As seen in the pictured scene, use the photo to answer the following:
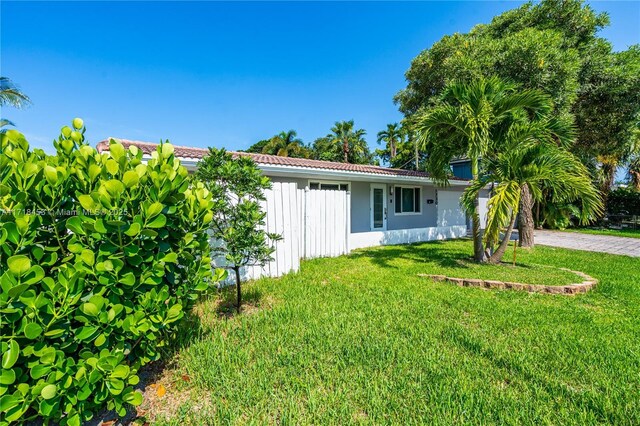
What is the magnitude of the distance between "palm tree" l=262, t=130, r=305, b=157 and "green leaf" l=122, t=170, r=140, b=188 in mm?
30049

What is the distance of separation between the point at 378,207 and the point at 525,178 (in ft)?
19.9

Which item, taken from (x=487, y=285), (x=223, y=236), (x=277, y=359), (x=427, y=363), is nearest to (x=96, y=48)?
(x=223, y=236)

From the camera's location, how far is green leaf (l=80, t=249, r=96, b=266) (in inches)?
71.3

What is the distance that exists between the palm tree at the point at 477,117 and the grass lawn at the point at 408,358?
3701 mm

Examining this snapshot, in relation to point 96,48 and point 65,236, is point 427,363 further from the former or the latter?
point 96,48

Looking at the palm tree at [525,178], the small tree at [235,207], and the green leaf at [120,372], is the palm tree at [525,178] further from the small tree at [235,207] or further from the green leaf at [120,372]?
the green leaf at [120,372]

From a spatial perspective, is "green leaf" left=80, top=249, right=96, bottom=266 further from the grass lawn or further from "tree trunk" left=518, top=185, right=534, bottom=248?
"tree trunk" left=518, top=185, right=534, bottom=248

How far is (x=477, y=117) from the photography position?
22.7 ft

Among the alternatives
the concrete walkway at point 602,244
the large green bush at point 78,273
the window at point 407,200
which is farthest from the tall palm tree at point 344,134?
the large green bush at point 78,273

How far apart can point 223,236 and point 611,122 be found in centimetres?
1546

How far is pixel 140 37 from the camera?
1048 cm

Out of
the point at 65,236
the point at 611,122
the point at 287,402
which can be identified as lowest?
the point at 287,402

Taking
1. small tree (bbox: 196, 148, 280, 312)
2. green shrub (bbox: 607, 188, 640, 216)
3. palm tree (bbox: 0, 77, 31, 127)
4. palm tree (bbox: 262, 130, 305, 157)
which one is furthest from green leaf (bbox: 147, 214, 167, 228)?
palm tree (bbox: 262, 130, 305, 157)

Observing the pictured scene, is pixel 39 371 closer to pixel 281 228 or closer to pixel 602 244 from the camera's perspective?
pixel 281 228
